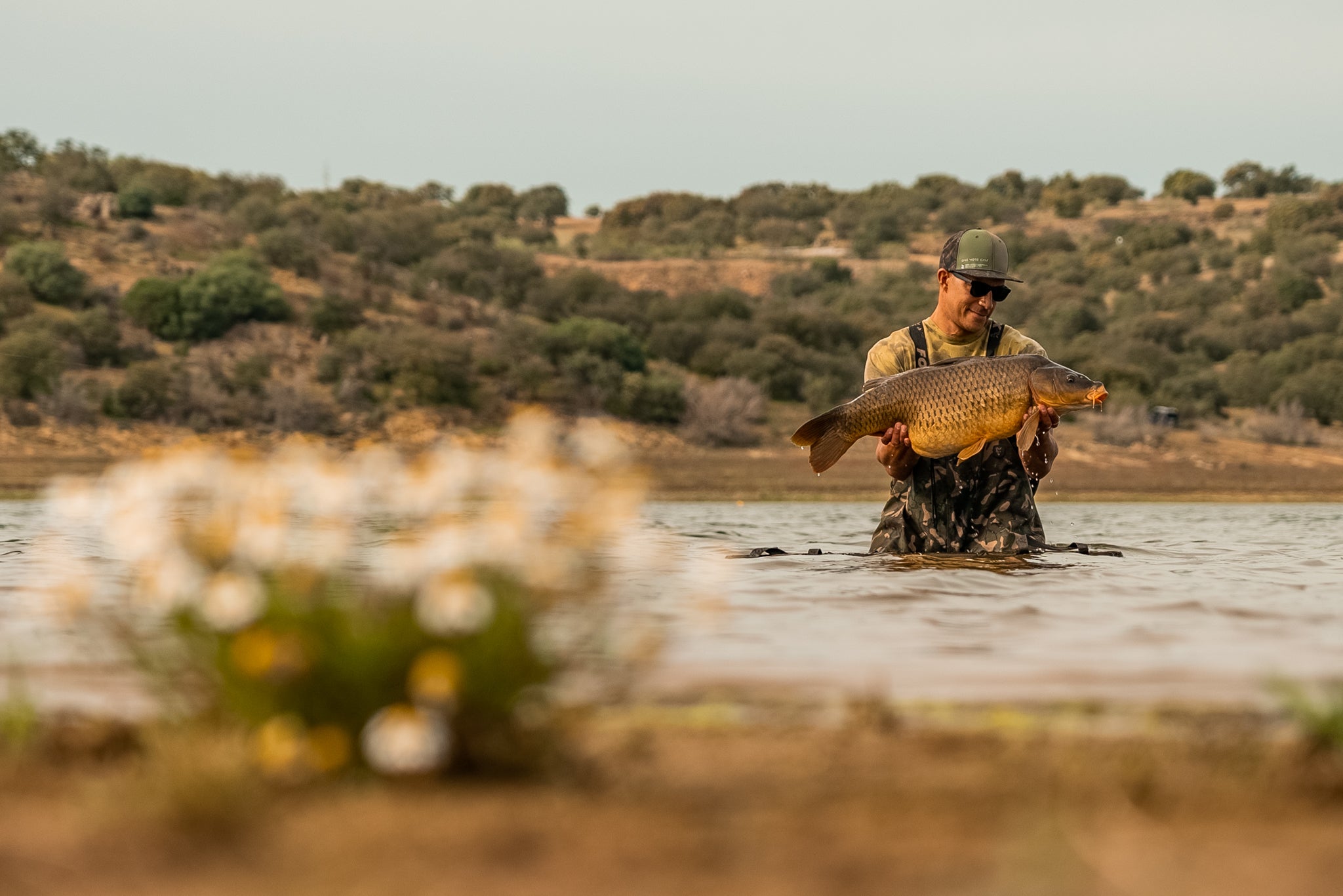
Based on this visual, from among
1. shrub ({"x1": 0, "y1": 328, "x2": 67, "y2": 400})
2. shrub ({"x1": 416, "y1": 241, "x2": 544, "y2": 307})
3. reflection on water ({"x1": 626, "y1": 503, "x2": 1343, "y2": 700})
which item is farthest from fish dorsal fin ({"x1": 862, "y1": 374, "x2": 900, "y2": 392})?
shrub ({"x1": 416, "y1": 241, "x2": 544, "y2": 307})

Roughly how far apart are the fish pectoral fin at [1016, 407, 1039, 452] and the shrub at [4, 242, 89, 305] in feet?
93.3

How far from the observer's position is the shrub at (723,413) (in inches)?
1157

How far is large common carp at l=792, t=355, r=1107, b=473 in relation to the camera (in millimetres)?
8477

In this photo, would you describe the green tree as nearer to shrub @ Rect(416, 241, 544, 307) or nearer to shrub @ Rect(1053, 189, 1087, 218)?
shrub @ Rect(416, 241, 544, 307)

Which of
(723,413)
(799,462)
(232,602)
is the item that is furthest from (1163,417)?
(232,602)

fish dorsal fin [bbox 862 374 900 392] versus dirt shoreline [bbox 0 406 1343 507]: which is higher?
fish dorsal fin [bbox 862 374 900 392]

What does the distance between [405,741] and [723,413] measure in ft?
87.6

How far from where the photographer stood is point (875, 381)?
9.14 m

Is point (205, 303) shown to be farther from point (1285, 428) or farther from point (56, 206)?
point (1285, 428)

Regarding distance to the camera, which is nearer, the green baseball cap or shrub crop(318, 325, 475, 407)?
the green baseball cap

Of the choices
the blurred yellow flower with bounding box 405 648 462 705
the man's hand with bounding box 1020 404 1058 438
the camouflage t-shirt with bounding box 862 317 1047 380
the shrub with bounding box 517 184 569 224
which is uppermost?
the shrub with bounding box 517 184 569 224

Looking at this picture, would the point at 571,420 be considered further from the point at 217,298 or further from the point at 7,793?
the point at 7,793

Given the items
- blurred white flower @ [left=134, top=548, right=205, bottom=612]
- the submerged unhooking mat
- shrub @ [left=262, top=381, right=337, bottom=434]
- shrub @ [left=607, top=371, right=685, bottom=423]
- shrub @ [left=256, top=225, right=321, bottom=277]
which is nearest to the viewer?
blurred white flower @ [left=134, top=548, right=205, bottom=612]

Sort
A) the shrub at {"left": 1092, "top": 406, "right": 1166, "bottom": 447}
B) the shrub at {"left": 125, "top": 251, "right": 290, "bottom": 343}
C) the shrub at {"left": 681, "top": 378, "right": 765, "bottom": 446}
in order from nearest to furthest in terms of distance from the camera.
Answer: the shrub at {"left": 681, "top": 378, "right": 765, "bottom": 446}
the shrub at {"left": 1092, "top": 406, "right": 1166, "bottom": 447}
the shrub at {"left": 125, "top": 251, "right": 290, "bottom": 343}
